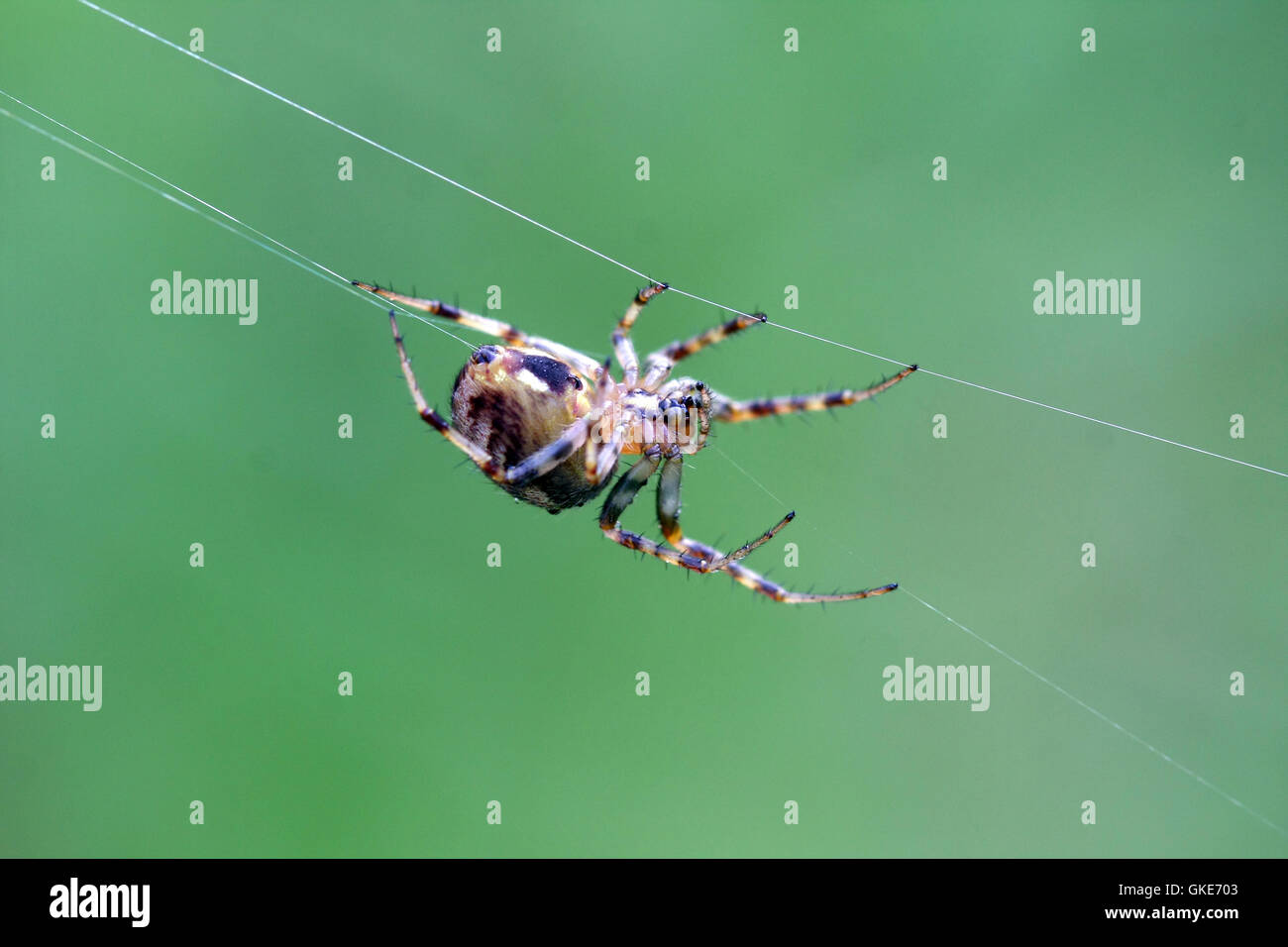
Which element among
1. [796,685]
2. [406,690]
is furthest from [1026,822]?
[406,690]

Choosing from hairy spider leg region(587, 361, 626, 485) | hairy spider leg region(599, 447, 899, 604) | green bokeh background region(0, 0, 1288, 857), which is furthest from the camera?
green bokeh background region(0, 0, 1288, 857)

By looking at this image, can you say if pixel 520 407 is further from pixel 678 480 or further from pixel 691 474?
pixel 691 474

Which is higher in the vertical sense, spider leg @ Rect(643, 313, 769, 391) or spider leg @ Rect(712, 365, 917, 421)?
spider leg @ Rect(643, 313, 769, 391)

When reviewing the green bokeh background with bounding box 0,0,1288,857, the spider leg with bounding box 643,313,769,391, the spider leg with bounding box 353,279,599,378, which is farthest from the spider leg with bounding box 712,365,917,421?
the green bokeh background with bounding box 0,0,1288,857

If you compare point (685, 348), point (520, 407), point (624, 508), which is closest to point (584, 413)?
point (520, 407)

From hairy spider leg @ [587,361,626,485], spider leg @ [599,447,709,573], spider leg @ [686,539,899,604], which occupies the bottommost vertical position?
spider leg @ [686,539,899,604]

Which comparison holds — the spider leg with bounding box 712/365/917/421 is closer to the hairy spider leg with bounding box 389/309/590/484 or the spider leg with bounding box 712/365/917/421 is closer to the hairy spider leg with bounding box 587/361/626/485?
the hairy spider leg with bounding box 587/361/626/485
